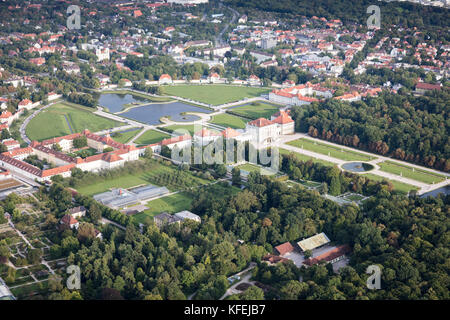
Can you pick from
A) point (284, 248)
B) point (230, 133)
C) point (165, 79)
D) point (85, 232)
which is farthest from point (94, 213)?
point (165, 79)

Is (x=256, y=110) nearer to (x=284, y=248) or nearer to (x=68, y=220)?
(x=284, y=248)

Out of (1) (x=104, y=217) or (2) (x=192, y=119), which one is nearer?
(1) (x=104, y=217)

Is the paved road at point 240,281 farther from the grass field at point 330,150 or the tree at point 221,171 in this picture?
the grass field at point 330,150

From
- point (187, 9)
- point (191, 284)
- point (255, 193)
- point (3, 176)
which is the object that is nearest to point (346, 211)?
point (255, 193)

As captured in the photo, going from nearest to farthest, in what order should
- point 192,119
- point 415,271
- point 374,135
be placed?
point 415,271, point 374,135, point 192,119

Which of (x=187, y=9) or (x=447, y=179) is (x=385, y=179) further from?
(x=187, y=9)

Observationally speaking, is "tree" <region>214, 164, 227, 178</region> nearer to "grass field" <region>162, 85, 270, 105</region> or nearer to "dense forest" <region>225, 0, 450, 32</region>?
"grass field" <region>162, 85, 270, 105</region>

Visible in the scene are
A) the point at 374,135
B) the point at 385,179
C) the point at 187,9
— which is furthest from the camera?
the point at 187,9
